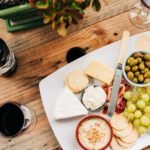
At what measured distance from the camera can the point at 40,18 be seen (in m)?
1.16

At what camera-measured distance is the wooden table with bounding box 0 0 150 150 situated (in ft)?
3.76

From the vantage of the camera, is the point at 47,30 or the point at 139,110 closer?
the point at 139,110

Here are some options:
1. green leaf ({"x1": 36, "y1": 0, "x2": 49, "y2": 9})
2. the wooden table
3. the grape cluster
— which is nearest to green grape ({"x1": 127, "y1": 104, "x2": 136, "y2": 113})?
the grape cluster

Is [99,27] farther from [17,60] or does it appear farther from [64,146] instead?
[64,146]

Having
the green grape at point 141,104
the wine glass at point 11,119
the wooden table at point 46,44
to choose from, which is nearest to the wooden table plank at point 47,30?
the wooden table at point 46,44

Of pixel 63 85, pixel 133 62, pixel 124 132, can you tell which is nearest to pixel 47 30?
pixel 63 85

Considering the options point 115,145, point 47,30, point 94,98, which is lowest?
point 115,145

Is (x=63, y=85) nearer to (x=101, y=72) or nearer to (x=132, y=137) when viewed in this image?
(x=101, y=72)

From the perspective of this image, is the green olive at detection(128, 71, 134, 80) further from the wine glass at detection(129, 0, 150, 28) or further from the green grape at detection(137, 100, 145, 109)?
the wine glass at detection(129, 0, 150, 28)

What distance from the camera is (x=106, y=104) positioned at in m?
1.09

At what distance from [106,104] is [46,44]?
11.2 inches

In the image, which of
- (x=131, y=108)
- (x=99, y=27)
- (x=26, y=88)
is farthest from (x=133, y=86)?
(x=26, y=88)

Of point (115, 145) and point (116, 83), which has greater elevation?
point (116, 83)

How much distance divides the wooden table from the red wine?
3.5 inches
